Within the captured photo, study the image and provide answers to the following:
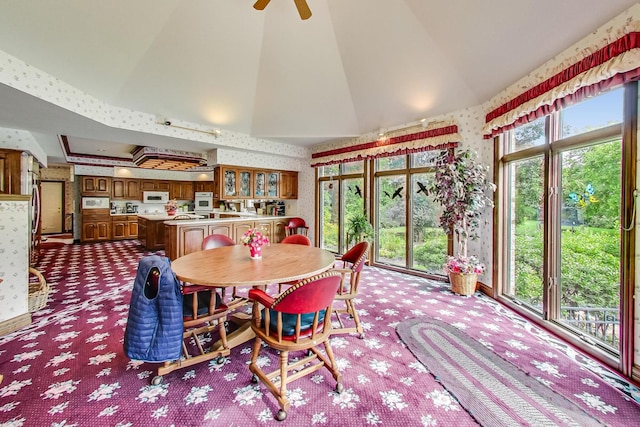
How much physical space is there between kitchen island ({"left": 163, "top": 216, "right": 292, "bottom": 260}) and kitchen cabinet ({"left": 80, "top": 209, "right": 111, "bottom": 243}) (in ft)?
14.0

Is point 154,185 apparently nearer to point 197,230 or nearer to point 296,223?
point 197,230

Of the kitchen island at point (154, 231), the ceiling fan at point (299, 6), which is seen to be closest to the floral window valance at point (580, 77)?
the ceiling fan at point (299, 6)

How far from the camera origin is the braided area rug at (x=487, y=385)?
1.55 m

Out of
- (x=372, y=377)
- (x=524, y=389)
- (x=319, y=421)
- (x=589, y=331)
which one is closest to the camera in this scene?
(x=319, y=421)

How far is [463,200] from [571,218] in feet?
3.58

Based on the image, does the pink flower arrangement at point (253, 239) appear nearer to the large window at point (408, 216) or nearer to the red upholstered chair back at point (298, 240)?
the red upholstered chair back at point (298, 240)

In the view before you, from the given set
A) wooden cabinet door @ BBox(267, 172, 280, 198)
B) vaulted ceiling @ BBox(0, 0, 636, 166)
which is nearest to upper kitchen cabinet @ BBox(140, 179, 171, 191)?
vaulted ceiling @ BBox(0, 0, 636, 166)

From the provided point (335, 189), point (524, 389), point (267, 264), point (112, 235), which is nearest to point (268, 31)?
point (267, 264)

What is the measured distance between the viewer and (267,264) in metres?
2.20

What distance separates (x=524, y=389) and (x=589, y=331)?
1192 millimetres

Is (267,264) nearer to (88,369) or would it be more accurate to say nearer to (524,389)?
(88,369)

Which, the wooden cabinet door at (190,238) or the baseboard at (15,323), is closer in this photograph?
the baseboard at (15,323)

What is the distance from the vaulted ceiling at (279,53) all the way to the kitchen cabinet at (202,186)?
435 cm

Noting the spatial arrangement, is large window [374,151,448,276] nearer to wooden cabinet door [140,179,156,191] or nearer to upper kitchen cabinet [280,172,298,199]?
upper kitchen cabinet [280,172,298,199]
